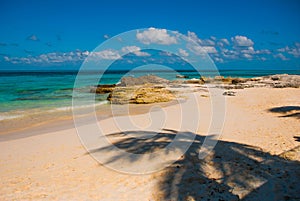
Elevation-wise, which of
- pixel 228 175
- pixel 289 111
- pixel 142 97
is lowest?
pixel 228 175

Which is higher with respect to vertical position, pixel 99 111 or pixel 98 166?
pixel 99 111

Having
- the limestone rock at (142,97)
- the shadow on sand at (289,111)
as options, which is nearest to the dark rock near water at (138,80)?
the limestone rock at (142,97)

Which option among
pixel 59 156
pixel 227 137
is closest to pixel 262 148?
pixel 227 137

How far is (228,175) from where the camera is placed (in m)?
4.73

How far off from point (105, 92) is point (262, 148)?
66.5 ft

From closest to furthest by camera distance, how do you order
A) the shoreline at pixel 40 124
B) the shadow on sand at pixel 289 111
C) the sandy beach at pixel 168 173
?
the sandy beach at pixel 168 173 < the shoreline at pixel 40 124 < the shadow on sand at pixel 289 111

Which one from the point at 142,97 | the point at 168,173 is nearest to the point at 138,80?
the point at 142,97

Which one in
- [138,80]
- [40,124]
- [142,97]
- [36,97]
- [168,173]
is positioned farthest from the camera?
[138,80]

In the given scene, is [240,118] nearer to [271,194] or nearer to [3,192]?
[271,194]

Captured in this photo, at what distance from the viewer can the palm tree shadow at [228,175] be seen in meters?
4.07

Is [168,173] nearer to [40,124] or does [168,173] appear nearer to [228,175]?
[228,175]

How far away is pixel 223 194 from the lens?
4086 mm

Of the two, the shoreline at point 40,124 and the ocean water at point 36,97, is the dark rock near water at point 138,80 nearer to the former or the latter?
the ocean water at point 36,97

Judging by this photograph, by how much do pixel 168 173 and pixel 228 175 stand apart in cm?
125
